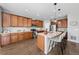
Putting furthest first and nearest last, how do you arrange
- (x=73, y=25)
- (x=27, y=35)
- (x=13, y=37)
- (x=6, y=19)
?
(x=27, y=35)
(x=73, y=25)
(x=13, y=37)
(x=6, y=19)

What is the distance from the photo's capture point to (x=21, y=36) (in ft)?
18.7

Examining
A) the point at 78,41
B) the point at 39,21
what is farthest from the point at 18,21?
the point at 78,41

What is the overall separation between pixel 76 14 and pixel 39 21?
12.9 ft

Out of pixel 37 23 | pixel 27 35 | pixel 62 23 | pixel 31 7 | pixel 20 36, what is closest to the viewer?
pixel 31 7

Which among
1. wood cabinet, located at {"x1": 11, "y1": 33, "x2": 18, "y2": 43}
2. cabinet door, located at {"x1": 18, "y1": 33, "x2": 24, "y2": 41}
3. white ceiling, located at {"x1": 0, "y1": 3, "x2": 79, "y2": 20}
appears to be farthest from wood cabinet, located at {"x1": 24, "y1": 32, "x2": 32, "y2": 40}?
white ceiling, located at {"x1": 0, "y1": 3, "x2": 79, "y2": 20}

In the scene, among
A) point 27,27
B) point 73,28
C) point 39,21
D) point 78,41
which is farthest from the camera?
point 39,21

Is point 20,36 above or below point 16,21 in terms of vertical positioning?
below

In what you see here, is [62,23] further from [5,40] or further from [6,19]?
[5,40]

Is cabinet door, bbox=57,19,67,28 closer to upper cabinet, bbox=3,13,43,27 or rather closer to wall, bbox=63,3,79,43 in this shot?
wall, bbox=63,3,79,43

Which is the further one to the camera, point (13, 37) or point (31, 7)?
point (13, 37)

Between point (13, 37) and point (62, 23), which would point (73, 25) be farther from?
point (13, 37)

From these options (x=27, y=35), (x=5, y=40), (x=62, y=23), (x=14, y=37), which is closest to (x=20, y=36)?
(x=14, y=37)

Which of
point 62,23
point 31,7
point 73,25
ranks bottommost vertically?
point 73,25

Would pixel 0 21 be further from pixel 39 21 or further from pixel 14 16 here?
pixel 39 21
